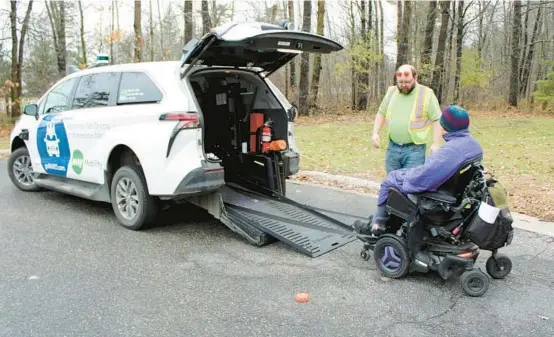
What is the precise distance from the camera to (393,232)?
13.4ft

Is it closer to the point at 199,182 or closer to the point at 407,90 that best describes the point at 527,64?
the point at 407,90

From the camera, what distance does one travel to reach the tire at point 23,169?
7.09 metres

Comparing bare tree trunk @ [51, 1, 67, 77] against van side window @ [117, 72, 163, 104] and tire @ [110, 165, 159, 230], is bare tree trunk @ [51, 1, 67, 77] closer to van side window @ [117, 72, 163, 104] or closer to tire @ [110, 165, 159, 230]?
van side window @ [117, 72, 163, 104]

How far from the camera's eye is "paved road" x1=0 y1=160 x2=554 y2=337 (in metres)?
3.16

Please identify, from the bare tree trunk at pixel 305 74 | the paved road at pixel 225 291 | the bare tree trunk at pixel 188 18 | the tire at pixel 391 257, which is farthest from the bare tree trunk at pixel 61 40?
the tire at pixel 391 257

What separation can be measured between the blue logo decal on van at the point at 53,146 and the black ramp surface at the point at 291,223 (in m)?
2.25

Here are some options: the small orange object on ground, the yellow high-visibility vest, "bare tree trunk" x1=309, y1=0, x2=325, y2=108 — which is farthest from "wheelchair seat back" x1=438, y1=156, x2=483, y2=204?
"bare tree trunk" x1=309, y1=0, x2=325, y2=108

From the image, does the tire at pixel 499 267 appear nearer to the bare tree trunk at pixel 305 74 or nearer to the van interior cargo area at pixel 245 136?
the van interior cargo area at pixel 245 136

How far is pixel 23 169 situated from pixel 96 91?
239cm

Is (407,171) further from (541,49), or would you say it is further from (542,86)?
(541,49)

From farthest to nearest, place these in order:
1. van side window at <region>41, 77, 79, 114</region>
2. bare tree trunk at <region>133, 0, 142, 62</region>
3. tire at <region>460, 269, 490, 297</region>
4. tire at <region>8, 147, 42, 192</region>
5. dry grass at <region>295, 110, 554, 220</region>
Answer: bare tree trunk at <region>133, 0, 142, 62</region> → tire at <region>8, 147, 42, 192</region> → dry grass at <region>295, 110, 554, 220</region> → van side window at <region>41, 77, 79, 114</region> → tire at <region>460, 269, 490, 297</region>

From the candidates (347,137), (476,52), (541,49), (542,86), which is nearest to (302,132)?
(347,137)

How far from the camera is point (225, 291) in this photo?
3.71m

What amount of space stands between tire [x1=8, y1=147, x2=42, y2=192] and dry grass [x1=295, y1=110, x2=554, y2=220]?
15.1ft
